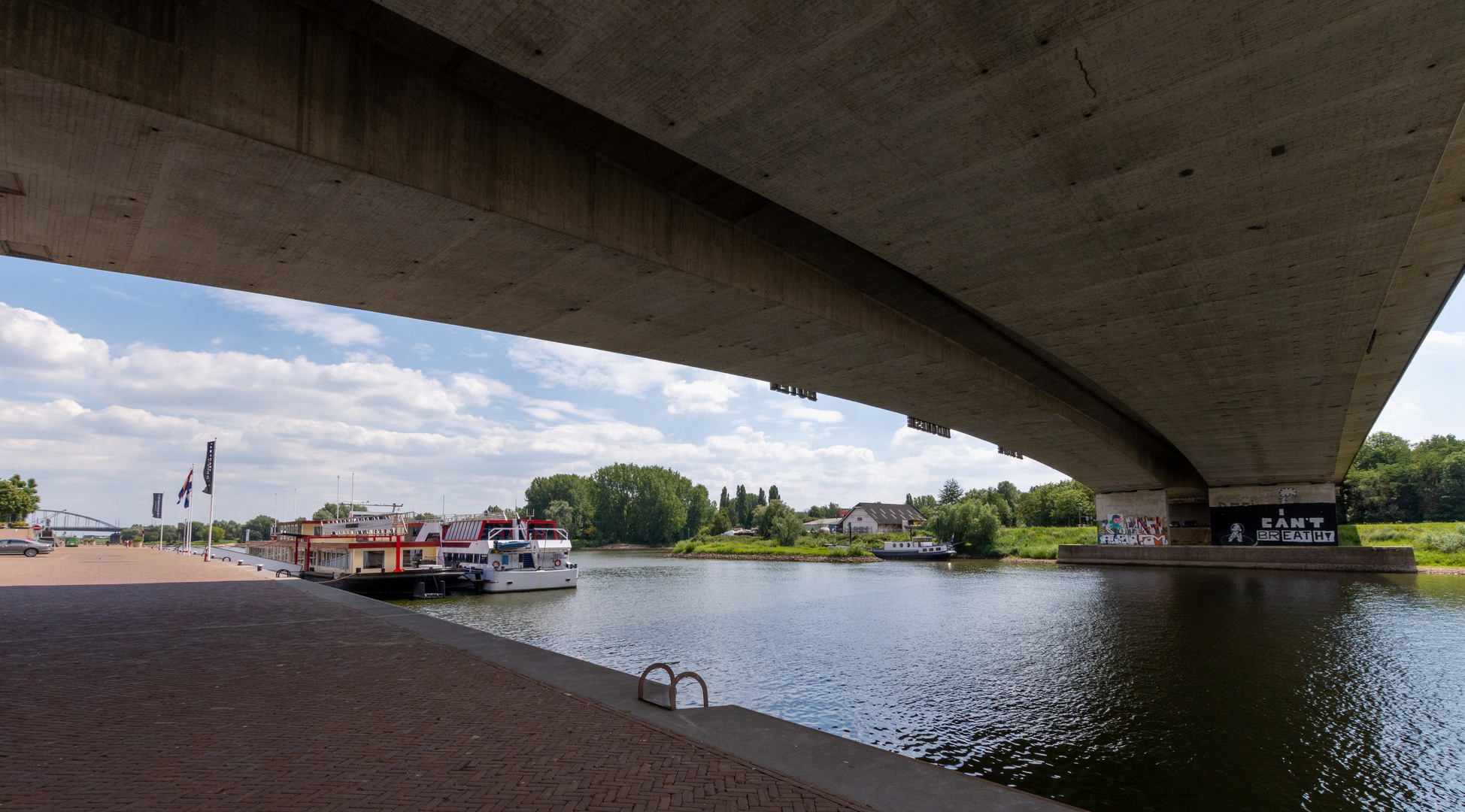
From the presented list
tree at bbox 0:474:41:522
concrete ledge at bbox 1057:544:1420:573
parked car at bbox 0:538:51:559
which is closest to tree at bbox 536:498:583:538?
tree at bbox 0:474:41:522

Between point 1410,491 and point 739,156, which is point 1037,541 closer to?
point 1410,491

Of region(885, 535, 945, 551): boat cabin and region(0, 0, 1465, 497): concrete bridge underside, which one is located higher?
region(0, 0, 1465, 497): concrete bridge underside

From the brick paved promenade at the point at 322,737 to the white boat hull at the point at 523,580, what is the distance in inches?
823

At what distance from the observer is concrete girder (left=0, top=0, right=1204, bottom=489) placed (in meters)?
5.70

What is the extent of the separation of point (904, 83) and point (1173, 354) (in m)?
12.8

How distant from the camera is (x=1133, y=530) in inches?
1820

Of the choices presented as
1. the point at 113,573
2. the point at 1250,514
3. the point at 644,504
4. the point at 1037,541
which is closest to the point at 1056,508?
the point at 1037,541

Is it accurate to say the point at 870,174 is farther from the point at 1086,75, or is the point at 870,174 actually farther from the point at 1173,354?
the point at 1173,354

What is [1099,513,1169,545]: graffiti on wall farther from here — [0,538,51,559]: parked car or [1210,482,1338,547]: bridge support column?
[0,538,51,559]: parked car

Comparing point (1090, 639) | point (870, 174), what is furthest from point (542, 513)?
point (870, 174)

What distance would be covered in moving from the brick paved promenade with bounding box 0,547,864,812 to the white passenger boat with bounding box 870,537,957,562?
188 ft

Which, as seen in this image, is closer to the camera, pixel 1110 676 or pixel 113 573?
pixel 1110 676

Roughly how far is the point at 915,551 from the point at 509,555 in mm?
41498

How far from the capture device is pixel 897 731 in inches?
391
